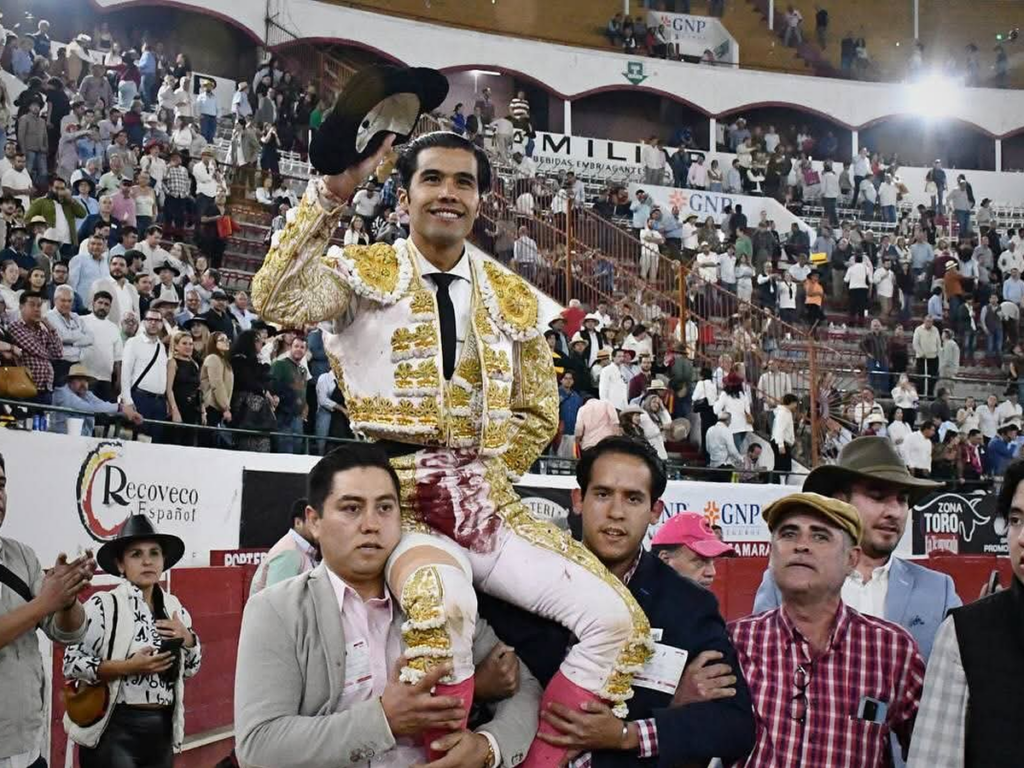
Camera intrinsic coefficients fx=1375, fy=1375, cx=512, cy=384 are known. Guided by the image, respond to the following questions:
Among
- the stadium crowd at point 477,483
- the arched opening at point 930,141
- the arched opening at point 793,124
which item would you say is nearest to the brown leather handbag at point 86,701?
the stadium crowd at point 477,483

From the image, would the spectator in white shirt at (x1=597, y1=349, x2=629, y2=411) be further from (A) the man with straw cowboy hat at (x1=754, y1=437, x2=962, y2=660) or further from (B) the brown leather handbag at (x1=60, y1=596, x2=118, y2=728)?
(A) the man with straw cowboy hat at (x1=754, y1=437, x2=962, y2=660)

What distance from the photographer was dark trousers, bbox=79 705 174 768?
4.59m

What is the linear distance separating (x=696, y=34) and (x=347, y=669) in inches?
999

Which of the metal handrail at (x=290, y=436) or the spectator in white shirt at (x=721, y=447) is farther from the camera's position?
the spectator in white shirt at (x=721, y=447)

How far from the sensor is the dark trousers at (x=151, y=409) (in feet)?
26.1

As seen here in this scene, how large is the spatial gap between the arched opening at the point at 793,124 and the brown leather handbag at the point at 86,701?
22692 millimetres

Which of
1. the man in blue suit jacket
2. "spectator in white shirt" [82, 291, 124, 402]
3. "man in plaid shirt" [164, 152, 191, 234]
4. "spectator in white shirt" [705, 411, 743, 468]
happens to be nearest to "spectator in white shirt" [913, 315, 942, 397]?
"spectator in white shirt" [705, 411, 743, 468]

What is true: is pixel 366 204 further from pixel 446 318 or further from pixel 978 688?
pixel 978 688

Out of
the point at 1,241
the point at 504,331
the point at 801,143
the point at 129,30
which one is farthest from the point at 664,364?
the point at 801,143

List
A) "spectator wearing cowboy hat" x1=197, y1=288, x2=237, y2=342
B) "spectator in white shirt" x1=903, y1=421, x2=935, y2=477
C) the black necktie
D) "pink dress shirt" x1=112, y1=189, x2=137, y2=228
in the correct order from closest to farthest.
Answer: the black necktie
"spectator wearing cowboy hat" x1=197, y1=288, x2=237, y2=342
"pink dress shirt" x1=112, y1=189, x2=137, y2=228
"spectator in white shirt" x1=903, y1=421, x2=935, y2=477

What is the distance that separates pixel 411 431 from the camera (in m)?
2.65

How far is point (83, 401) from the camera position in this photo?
7.62m

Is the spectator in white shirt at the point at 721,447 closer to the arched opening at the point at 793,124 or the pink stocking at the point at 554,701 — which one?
the pink stocking at the point at 554,701

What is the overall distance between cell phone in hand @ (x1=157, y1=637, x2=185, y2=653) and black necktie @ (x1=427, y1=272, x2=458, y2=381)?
2401mm
